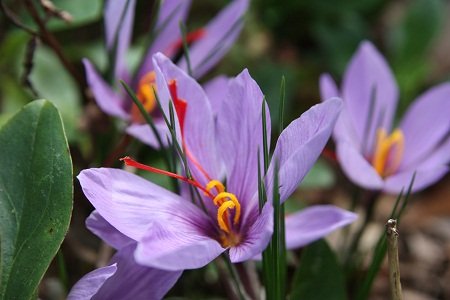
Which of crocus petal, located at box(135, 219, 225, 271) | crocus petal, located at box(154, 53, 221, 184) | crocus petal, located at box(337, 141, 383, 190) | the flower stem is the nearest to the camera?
crocus petal, located at box(135, 219, 225, 271)

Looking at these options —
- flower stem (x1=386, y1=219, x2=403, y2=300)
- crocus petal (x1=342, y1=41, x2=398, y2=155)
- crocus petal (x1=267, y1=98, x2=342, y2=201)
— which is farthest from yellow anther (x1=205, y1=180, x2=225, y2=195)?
crocus petal (x1=342, y1=41, x2=398, y2=155)

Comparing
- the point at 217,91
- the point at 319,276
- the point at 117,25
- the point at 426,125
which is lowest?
the point at 319,276

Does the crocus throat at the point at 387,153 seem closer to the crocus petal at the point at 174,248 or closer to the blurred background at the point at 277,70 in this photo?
the blurred background at the point at 277,70

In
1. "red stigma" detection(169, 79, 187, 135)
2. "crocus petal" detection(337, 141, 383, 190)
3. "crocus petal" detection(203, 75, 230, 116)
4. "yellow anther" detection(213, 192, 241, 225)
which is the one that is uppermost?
Answer: "red stigma" detection(169, 79, 187, 135)

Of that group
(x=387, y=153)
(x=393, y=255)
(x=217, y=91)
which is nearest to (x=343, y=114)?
(x=387, y=153)

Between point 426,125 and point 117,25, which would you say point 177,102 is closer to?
point 117,25

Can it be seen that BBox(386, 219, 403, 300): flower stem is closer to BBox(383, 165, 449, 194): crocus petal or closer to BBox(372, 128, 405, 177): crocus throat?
BBox(383, 165, 449, 194): crocus petal

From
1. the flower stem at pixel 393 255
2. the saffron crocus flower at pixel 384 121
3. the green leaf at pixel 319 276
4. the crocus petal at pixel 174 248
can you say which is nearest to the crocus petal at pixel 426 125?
the saffron crocus flower at pixel 384 121
